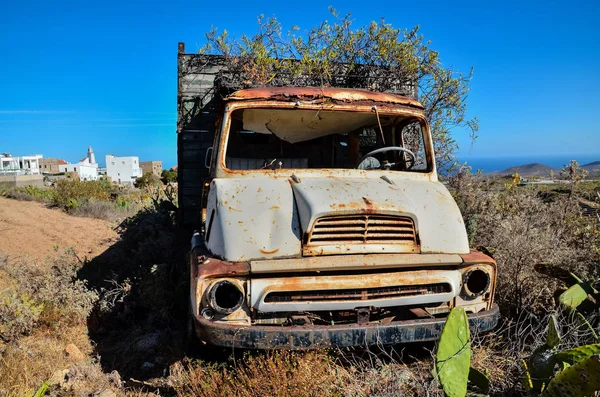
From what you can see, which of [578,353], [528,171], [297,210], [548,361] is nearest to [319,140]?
[297,210]

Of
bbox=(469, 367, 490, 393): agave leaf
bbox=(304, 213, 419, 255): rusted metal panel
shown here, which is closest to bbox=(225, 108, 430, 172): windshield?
bbox=(304, 213, 419, 255): rusted metal panel

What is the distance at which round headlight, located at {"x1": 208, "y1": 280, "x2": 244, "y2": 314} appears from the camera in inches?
118

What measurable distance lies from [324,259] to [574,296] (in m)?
2.15

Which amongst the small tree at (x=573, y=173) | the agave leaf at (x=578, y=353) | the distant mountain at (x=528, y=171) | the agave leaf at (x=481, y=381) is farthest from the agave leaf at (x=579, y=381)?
the distant mountain at (x=528, y=171)

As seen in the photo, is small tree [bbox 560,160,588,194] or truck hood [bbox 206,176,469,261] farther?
small tree [bbox 560,160,588,194]

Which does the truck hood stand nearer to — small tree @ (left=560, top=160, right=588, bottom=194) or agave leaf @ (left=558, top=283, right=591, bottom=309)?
agave leaf @ (left=558, top=283, right=591, bottom=309)

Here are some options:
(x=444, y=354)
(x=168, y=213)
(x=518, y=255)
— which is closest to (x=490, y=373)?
(x=444, y=354)

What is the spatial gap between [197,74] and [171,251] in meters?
2.58

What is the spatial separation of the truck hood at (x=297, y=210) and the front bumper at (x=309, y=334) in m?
0.51

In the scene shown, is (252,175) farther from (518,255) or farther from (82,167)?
(82,167)

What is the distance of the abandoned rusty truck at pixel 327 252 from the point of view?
2973 millimetres

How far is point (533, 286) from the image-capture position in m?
4.64

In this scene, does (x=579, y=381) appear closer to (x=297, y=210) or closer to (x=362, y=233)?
(x=362, y=233)

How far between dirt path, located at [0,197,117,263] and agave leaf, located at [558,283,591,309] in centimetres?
704
